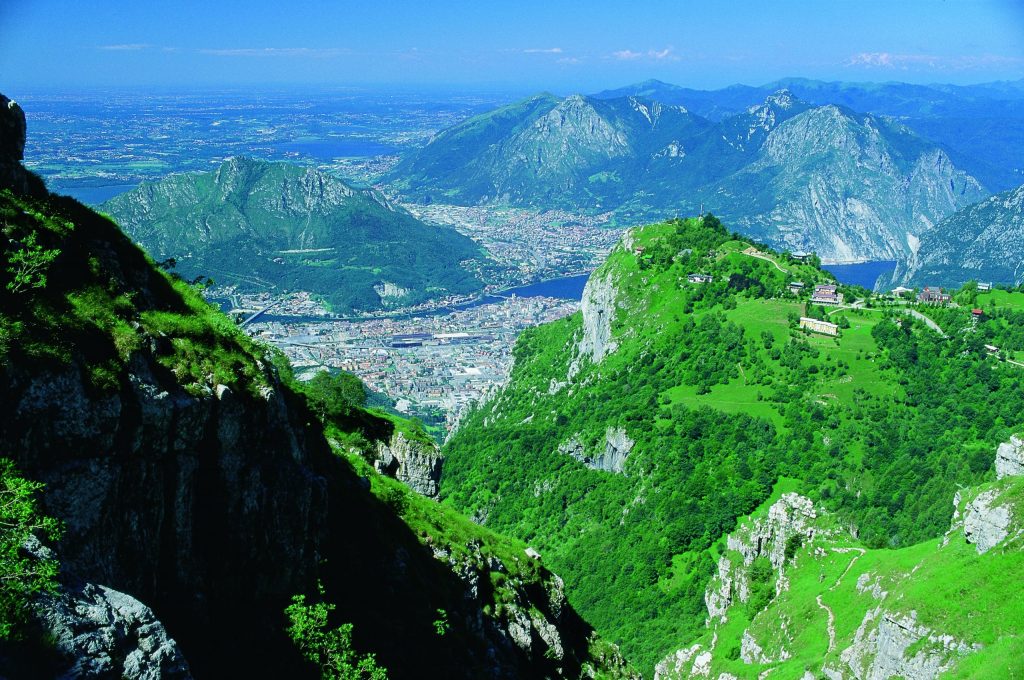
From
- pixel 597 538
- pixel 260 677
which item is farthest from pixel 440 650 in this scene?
pixel 597 538

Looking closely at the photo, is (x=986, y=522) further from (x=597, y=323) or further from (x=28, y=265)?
(x=597, y=323)

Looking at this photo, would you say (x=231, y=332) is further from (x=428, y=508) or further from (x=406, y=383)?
(x=406, y=383)

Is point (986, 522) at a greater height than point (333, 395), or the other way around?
point (333, 395)

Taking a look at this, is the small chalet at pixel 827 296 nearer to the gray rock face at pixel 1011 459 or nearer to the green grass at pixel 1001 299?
the green grass at pixel 1001 299

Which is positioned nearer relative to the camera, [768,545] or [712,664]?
[712,664]

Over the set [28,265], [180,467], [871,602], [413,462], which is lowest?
[871,602]

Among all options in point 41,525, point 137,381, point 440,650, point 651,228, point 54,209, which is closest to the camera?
point 41,525

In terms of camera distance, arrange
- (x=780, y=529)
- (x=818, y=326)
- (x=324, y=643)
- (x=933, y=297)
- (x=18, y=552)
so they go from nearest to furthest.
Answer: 1. (x=18, y=552)
2. (x=324, y=643)
3. (x=780, y=529)
4. (x=818, y=326)
5. (x=933, y=297)

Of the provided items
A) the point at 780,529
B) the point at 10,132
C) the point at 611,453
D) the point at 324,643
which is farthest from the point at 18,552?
the point at 611,453
